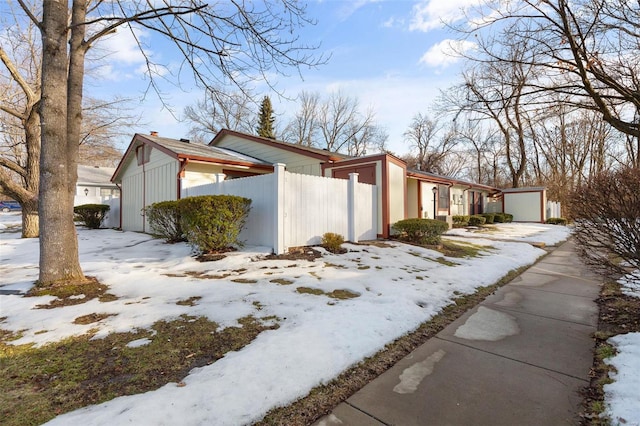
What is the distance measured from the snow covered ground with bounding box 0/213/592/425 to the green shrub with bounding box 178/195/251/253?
47 cm

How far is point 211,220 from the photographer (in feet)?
21.1

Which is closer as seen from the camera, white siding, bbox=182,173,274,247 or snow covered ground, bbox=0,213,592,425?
snow covered ground, bbox=0,213,592,425

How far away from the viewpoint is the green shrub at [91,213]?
47.7ft

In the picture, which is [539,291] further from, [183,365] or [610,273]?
[183,365]

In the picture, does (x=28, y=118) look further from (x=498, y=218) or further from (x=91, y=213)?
(x=498, y=218)

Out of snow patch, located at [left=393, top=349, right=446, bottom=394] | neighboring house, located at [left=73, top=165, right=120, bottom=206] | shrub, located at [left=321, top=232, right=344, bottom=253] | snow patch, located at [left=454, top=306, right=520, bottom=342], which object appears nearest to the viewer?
snow patch, located at [left=393, top=349, right=446, bottom=394]

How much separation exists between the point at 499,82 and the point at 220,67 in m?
5.75

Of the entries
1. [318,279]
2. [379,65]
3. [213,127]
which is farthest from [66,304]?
[213,127]

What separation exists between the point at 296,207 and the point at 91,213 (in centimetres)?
1291

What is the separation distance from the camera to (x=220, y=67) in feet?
17.1

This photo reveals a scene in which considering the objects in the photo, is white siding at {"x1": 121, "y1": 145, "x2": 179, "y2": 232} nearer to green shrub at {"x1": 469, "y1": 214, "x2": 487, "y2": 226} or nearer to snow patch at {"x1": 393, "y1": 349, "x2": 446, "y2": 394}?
snow patch at {"x1": 393, "y1": 349, "x2": 446, "y2": 394}

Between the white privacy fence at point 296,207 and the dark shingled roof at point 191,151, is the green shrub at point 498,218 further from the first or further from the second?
the dark shingled roof at point 191,151

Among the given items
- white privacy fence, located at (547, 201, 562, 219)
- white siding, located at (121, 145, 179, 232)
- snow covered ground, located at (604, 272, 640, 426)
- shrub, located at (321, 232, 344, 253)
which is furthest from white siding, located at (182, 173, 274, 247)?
white privacy fence, located at (547, 201, 562, 219)

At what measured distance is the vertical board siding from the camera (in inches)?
276
